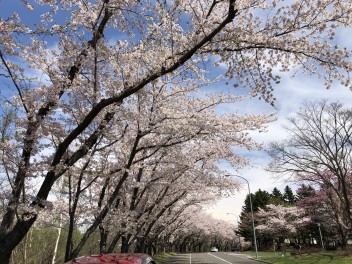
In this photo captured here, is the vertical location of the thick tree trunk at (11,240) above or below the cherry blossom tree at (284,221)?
below

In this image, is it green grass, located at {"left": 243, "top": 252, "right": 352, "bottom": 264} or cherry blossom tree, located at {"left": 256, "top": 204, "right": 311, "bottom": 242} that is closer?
green grass, located at {"left": 243, "top": 252, "right": 352, "bottom": 264}

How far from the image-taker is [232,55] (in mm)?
6887

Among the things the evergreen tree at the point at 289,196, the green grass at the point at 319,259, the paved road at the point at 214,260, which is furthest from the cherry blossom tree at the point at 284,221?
the evergreen tree at the point at 289,196

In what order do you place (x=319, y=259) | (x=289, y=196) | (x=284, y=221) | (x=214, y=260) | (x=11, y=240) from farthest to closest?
(x=289, y=196), (x=284, y=221), (x=214, y=260), (x=319, y=259), (x=11, y=240)

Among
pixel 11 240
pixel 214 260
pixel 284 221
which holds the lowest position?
pixel 214 260

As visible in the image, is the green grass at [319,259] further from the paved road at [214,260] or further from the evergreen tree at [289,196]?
the evergreen tree at [289,196]

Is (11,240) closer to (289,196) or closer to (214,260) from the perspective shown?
(214,260)

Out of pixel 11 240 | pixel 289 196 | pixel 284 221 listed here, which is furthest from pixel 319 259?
pixel 289 196

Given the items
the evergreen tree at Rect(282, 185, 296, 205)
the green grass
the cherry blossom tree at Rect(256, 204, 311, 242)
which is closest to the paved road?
the green grass

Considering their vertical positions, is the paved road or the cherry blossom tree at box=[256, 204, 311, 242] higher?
the cherry blossom tree at box=[256, 204, 311, 242]

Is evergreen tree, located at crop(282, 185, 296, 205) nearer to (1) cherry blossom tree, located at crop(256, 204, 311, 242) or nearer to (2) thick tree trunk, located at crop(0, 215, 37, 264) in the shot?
(1) cherry blossom tree, located at crop(256, 204, 311, 242)

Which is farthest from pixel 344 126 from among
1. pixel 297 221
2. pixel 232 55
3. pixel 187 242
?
pixel 187 242

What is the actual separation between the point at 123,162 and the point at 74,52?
6547 millimetres

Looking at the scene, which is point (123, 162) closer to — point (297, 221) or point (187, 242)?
point (297, 221)
